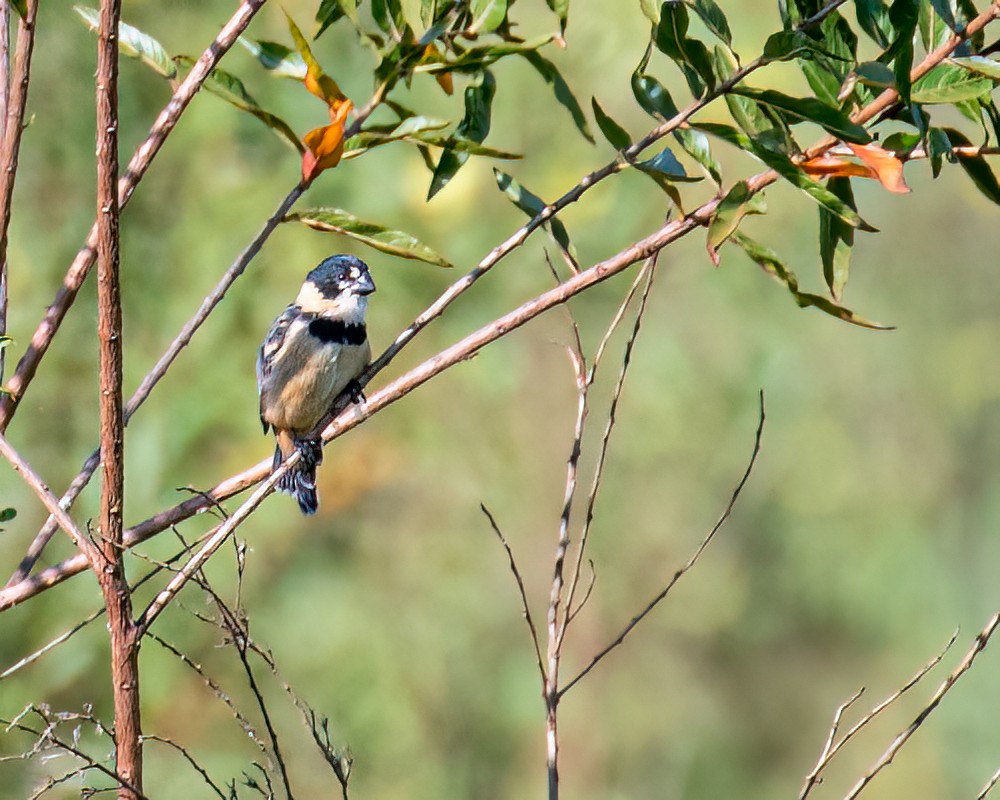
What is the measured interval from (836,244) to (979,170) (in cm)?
24

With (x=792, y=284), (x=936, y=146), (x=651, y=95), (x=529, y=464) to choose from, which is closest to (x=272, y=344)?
(x=529, y=464)

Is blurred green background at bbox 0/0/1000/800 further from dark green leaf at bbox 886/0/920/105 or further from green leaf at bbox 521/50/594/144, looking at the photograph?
dark green leaf at bbox 886/0/920/105

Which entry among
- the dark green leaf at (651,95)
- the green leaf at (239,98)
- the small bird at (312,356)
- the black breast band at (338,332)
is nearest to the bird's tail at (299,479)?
the small bird at (312,356)

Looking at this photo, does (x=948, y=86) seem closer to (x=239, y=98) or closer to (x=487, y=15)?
(x=487, y=15)

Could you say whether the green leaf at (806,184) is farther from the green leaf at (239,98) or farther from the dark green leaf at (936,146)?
the green leaf at (239,98)

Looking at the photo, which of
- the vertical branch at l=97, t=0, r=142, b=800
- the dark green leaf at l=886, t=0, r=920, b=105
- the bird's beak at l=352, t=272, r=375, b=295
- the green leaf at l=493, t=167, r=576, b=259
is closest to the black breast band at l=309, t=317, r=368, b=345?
the bird's beak at l=352, t=272, r=375, b=295

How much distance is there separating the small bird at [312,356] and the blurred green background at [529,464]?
54 cm

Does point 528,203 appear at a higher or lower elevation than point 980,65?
higher

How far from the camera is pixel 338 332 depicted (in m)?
4.07

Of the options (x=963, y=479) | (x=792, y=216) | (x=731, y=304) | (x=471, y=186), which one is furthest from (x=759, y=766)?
(x=471, y=186)

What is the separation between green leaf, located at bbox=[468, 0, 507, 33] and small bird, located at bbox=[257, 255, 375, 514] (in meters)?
1.83

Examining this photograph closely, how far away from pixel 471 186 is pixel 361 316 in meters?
1.30

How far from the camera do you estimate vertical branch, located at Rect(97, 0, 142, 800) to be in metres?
1.62

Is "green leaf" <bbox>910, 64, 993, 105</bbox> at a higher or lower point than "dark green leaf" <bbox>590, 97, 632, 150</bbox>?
lower
